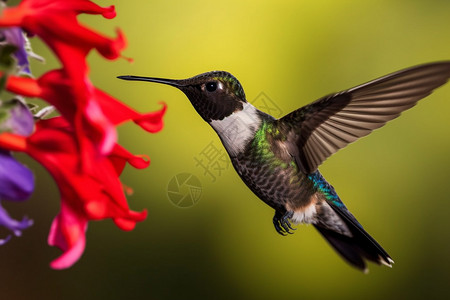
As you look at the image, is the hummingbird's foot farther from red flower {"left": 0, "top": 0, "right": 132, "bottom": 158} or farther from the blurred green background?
the blurred green background

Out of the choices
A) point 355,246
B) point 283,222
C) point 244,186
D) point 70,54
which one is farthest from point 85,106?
point 244,186

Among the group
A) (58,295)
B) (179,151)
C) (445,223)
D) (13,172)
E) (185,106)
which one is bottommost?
(58,295)

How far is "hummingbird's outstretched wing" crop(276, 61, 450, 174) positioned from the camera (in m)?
0.70

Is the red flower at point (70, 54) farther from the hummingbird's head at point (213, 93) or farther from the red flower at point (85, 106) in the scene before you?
the hummingbird's head at point (213, 93)

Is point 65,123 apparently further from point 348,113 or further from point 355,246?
point 355,246

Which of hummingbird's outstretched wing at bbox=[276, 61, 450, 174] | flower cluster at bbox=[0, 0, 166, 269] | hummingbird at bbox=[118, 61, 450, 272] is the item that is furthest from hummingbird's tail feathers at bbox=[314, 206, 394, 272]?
flower cluster at bbox=[0, 0, 166, 269]

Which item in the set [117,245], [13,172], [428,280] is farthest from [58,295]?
[13,172]

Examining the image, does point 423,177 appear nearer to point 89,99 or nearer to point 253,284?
point 253,284

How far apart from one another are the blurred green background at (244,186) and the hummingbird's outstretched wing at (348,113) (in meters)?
0.78

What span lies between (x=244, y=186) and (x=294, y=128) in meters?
0.83

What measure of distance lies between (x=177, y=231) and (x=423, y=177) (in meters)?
0.76

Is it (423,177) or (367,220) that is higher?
Result: (423,177)

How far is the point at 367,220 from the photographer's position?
5.48 feet

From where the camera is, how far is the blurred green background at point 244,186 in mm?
1663
